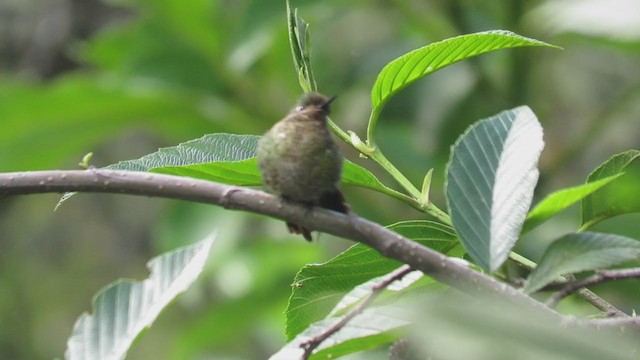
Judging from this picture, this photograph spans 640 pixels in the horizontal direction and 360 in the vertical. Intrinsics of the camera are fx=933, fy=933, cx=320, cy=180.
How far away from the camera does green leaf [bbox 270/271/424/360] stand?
1170mm

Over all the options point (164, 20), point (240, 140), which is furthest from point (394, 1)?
point (240, 140)

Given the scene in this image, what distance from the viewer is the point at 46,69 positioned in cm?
623

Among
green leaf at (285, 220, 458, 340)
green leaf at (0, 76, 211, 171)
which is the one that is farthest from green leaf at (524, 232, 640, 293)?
green leaf at (0, 76, 211, 171)

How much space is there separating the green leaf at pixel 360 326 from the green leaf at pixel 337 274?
71mm

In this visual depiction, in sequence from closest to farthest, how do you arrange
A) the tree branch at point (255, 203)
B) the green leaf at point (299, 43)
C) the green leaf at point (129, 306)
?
the tree branch at point (255, 203), the green leaf at point (299, 43), the green leaf at point (129, 306)

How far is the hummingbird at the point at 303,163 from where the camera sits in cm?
119

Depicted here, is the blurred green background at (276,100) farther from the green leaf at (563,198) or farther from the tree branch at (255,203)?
the tree branch at (255,203)

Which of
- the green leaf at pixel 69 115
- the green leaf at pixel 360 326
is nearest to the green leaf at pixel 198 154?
the green leaf at pixel 360 326

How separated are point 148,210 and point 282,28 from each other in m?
3.36

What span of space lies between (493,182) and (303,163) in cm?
26

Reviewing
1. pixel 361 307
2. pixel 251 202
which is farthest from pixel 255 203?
pixel 361 307

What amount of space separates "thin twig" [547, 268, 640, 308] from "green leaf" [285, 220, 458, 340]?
293 millimetres

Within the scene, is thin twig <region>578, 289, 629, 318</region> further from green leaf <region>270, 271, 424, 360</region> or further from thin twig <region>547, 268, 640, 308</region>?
green leaf <region>270, 271, 424, 360</region>

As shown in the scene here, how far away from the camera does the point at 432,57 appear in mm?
1297
